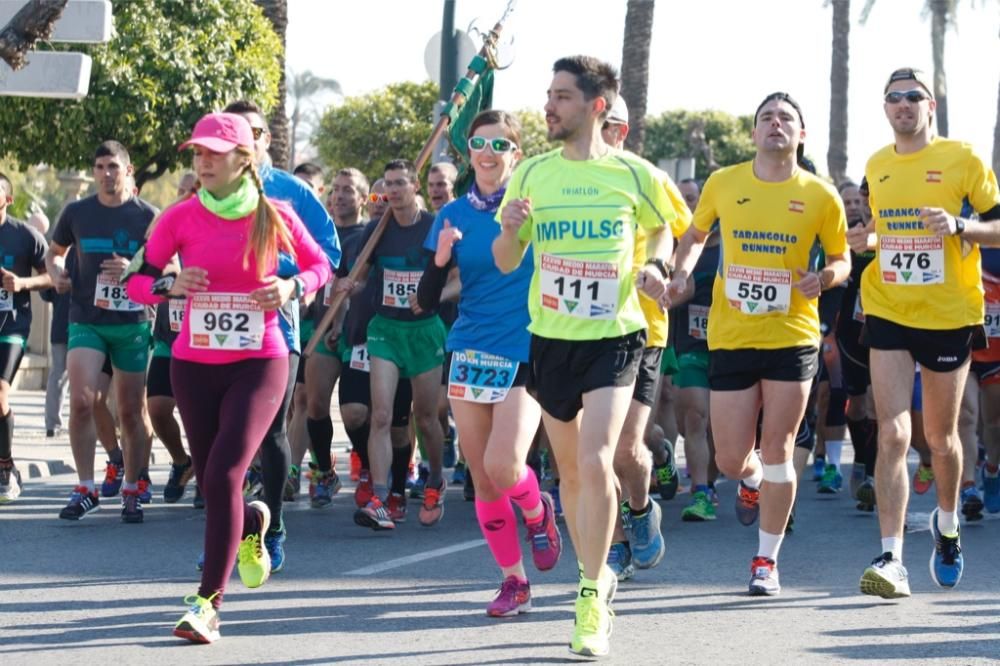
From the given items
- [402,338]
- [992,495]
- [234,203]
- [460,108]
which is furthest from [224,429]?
[992,495]

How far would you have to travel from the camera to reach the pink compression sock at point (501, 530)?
305 inches

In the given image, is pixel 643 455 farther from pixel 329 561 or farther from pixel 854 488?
pixel 854 488

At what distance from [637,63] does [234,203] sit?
16611mm

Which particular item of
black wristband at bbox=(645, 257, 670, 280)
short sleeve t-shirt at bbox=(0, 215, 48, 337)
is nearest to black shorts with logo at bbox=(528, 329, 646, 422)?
black wristband at bbox=(645, 257, 670, 280)

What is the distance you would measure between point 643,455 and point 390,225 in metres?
3.16

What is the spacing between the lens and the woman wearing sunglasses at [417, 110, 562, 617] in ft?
25.1

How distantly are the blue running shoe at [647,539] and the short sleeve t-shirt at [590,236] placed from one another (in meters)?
1.81

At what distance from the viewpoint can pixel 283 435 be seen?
27.5ft

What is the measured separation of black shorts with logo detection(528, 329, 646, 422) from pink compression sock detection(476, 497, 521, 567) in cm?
70

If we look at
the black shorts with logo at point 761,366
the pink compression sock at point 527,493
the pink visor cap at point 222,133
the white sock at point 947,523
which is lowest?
the white sock at point 947,523

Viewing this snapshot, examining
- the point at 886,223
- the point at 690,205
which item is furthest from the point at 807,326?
the point at 690,205

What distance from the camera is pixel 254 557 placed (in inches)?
303

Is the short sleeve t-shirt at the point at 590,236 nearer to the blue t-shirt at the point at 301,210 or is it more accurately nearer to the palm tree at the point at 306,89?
the blue t-shirt at the point at 301,210

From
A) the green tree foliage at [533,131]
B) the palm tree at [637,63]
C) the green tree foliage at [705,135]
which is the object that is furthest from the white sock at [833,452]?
the green tree foliage at [705,135]
